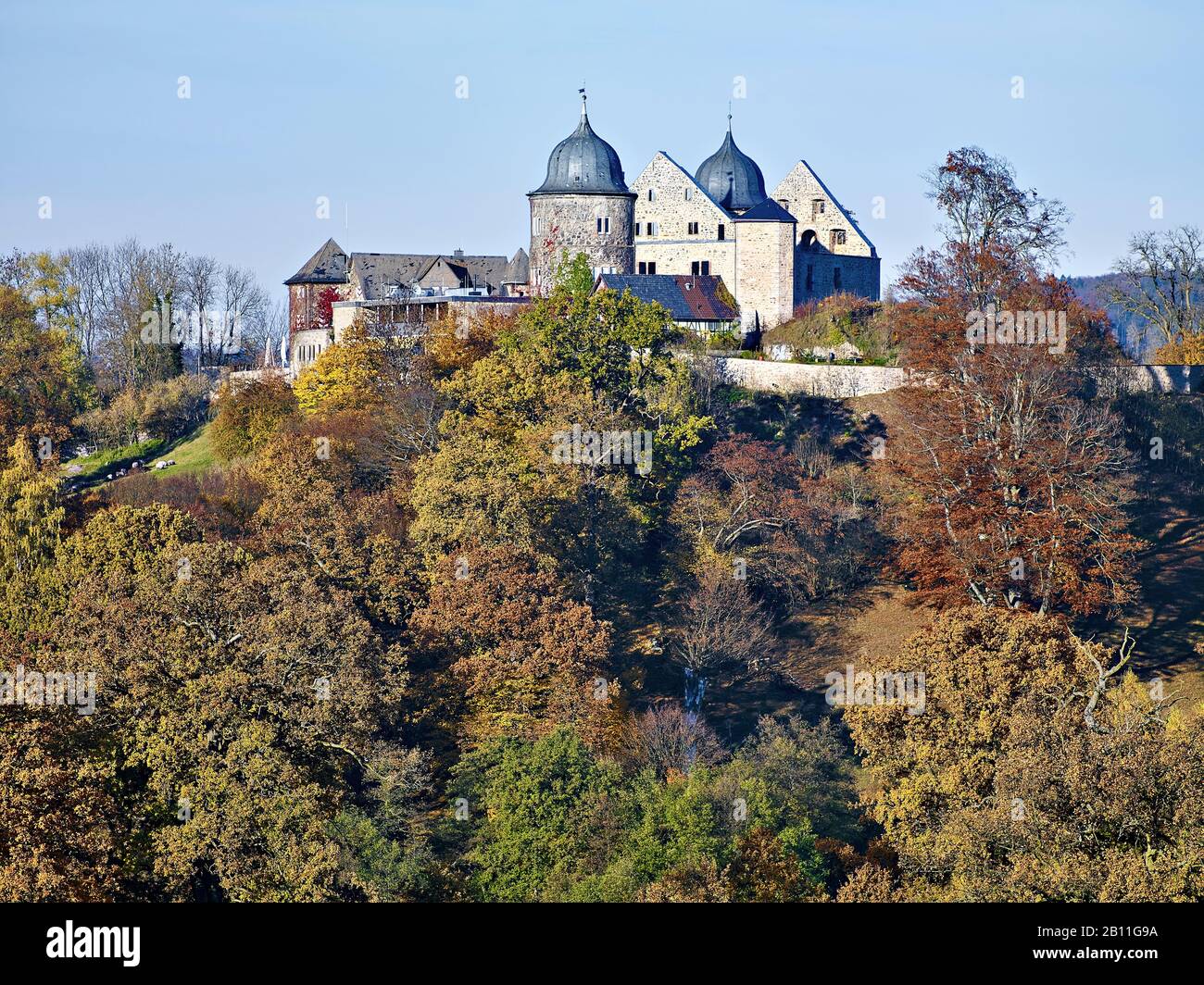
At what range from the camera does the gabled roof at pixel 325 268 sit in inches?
3061

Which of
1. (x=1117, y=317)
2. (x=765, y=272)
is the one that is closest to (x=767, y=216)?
(x=765, y=272)

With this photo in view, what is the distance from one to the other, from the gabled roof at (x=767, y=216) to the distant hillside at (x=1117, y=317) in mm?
10929

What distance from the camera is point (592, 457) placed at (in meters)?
47.3

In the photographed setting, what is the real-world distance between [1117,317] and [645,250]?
52969 millimetres

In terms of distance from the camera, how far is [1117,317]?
115812 millimetres

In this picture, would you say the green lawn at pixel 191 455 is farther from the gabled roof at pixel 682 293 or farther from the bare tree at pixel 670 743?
the bare tree at pixel 670 743

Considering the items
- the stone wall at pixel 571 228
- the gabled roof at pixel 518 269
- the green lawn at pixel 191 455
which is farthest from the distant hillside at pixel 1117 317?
the green lawn at pixel 191 455

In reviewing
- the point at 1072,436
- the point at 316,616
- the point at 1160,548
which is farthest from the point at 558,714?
the point at 1160,548

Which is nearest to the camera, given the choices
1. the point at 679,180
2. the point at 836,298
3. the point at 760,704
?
the point at 760,704

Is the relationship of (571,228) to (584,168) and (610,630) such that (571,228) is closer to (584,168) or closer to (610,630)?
(584,168)

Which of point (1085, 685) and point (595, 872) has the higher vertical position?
point (1085, 685)

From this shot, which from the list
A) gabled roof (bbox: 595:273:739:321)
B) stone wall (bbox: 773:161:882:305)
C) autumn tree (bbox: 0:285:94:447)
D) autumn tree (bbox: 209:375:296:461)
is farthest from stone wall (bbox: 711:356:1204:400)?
autumn tree (bbox: 0:285:94:447)
